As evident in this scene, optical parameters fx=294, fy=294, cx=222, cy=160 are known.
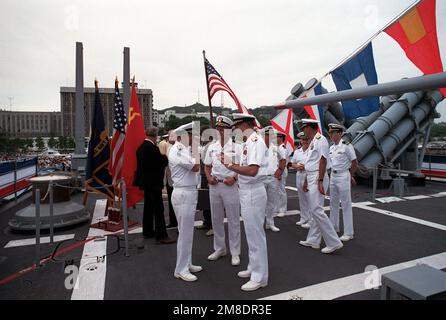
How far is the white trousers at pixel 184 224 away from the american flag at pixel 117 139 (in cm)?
234

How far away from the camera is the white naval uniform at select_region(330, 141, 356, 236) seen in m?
4.95

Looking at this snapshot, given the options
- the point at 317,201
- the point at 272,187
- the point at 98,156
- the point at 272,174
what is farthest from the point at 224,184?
the point at 98,156

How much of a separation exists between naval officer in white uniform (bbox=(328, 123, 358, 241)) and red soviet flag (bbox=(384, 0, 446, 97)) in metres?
1.75

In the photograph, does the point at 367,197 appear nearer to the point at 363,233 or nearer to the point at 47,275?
the point at 363,233

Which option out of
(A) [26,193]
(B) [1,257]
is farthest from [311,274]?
(A) [26,193]

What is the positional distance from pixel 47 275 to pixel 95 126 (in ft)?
10.3

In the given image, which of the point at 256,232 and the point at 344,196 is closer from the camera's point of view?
the point at 256,232

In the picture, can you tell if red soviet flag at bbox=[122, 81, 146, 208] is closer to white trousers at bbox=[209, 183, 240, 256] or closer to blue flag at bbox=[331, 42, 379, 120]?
white trousers at bbox=[209, 183, 240, 256]

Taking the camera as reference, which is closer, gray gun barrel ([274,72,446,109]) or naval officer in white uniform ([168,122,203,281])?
gray gun barrel ([274,72,446,109])

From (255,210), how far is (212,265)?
1158mm

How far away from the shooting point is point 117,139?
5.49 meters

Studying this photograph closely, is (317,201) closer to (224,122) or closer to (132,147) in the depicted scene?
(224,122)

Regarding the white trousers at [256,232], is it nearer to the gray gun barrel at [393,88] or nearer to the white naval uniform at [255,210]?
the white naval uniform at [255,210]

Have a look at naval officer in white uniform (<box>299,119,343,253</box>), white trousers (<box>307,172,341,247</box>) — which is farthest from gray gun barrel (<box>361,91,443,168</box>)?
white trousers (<box>307,172,341,247</box>)
